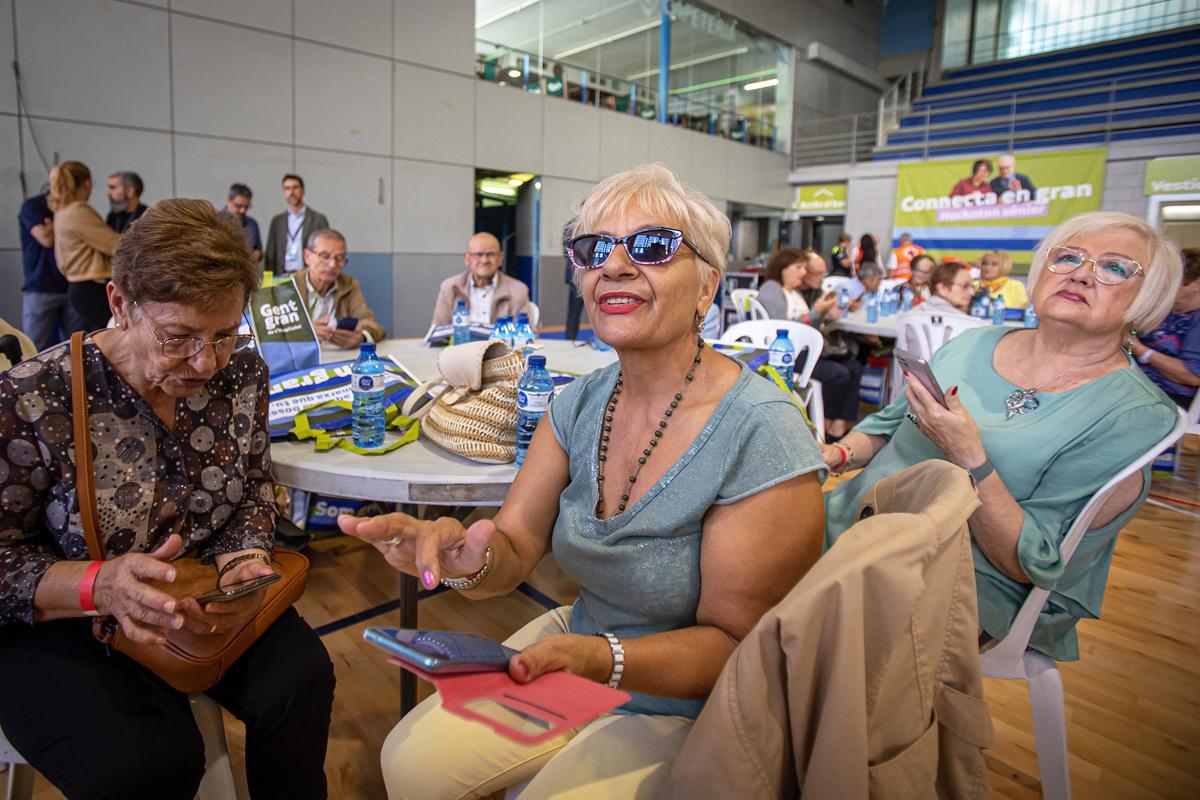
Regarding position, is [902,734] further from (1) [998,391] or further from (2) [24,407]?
(2) [24,407]

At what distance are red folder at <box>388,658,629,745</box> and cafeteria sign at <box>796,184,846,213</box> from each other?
1522 cm

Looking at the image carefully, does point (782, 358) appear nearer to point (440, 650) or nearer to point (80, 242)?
point (440, 650)

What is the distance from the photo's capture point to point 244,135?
7363 mm

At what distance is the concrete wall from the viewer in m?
6.24

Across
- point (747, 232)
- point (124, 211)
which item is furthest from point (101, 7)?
point (747, 232)

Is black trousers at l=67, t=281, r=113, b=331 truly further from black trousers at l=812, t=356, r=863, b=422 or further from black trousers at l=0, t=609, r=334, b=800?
black trousers at l=812, t=356, r=863, b=422

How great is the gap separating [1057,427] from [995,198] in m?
12.0

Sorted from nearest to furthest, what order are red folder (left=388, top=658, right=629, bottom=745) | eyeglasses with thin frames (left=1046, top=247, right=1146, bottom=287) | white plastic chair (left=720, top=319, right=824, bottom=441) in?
red folder (left=388, top=658, right=629, bottom=745) < eyeglasses with thin frames (left=1046, top=247, right=1146, bottom=287) < white plastic chair (left=720, top=319, right=824, bottom=441)

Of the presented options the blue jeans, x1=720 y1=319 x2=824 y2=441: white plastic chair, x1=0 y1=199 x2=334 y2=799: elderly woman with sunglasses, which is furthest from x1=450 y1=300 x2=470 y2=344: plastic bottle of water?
the blue jeans

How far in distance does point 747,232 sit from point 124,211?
12266mm

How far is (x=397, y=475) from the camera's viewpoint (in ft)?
4.91

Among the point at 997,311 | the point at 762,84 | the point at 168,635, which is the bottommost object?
the point at 168,635

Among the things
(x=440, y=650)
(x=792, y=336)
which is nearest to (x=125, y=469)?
(x=440, y=650)

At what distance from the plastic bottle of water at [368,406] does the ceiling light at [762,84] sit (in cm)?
1516
